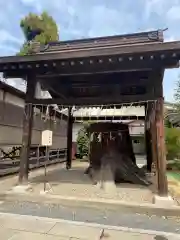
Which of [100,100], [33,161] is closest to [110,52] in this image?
[100,100]

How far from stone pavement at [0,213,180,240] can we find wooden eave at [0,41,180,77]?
391cm

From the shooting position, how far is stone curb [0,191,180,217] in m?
5.28

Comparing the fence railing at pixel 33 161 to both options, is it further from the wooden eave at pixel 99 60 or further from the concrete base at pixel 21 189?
the wooden eave at pixel 99 60

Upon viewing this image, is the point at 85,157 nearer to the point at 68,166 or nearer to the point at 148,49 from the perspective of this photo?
the point at 68,166

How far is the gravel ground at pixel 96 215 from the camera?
459cm

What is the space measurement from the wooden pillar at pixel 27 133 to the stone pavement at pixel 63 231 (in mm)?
2291

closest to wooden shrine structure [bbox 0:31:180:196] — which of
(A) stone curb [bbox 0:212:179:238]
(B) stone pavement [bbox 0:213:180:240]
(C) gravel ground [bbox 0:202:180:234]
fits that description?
(C) gravel ground [bbox 0:202:180:234]

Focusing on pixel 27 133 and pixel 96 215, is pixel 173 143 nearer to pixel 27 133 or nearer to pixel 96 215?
pixel 27 133

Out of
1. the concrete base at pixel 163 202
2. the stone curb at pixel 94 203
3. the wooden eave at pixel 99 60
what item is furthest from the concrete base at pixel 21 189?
the concrete base at pixel 163 202

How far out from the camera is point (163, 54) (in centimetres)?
560

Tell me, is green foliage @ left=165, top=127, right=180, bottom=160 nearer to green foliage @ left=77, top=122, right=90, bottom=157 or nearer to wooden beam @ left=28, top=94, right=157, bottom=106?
green foliage @ left=77, top=122, right=90, bottom=157

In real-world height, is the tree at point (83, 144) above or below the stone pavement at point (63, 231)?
above

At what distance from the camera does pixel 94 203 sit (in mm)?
5676

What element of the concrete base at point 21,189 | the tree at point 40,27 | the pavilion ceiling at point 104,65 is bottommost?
the concrete base at point 21,189
